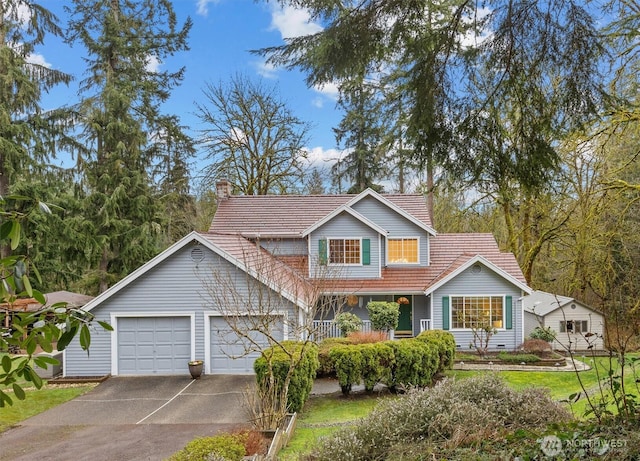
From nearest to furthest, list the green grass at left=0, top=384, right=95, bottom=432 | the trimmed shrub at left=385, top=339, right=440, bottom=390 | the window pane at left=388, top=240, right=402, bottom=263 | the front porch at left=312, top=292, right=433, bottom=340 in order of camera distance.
Result: the green grass at left=0, top=384, right=95, bottom=432
the trimmed shrub at left=385, top=339, right=440, bottom=390
the front porch at left=312, top=292, right=433, bottom=340
the window pane at left=388, top=240, right=402, bottom=263

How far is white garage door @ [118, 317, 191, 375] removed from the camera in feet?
42.3

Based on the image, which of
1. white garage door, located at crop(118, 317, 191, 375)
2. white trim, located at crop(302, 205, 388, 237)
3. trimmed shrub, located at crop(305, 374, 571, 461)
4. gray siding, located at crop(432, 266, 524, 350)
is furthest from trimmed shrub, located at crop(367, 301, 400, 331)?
trimmed shrub, located at crop(305, 374, 571, 461)

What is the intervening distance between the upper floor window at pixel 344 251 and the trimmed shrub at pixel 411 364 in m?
6.16

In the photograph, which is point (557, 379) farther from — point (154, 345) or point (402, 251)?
point (154, 345)

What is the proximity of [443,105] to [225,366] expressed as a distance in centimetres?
1071

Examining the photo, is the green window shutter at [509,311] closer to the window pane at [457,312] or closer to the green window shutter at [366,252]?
the window pane at [457,312]

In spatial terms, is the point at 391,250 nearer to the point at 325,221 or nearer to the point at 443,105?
the point at 325,221

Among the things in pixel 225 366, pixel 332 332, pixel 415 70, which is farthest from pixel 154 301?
pixel 415 70

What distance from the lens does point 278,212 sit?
1831cm

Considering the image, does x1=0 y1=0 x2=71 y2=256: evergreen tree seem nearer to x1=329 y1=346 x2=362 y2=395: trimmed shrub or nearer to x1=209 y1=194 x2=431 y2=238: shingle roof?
x1=209 y1=194 x2=431 y2=238: shingle roof

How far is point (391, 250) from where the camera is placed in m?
17.1

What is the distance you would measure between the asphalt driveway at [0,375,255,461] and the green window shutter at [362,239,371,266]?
21.7ft

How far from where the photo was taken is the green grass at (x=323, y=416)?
7.08 metres

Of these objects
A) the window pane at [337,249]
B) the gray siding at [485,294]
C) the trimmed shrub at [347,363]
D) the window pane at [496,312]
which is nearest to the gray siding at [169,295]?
the trimmed shrub at [347,363]
